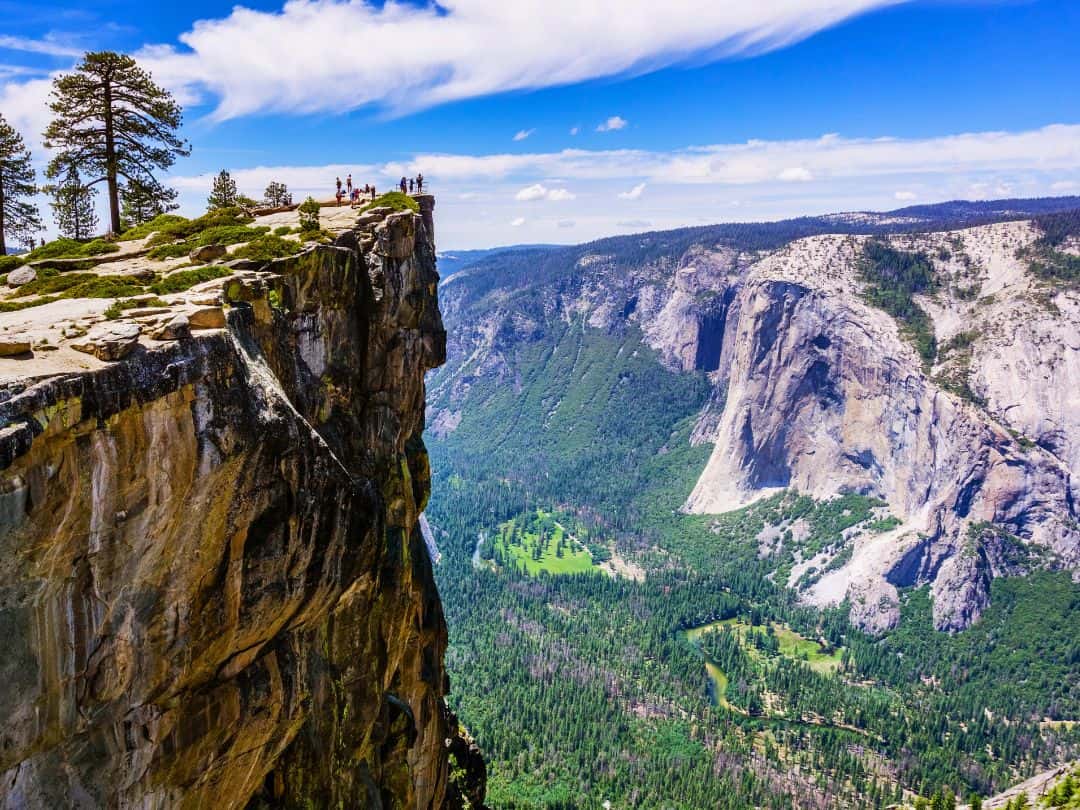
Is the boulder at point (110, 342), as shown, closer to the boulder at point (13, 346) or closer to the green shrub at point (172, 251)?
the boulder at point (13, 346)

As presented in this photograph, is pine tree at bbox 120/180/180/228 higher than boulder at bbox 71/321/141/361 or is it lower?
higher

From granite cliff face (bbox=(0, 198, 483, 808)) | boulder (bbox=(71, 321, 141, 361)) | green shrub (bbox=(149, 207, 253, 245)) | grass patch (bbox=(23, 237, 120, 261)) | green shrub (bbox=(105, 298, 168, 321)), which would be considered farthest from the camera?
green shrub (bbox=(149, 207, 253, 245))

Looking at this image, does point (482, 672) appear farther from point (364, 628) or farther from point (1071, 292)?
point (1071, 292)

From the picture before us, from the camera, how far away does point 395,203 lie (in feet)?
129

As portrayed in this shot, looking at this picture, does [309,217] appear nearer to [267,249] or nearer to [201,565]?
[267,249]

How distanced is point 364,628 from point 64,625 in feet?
54.2

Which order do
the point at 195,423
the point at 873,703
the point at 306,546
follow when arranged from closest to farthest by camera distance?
the point at 195,423, the point at 306,546, the point at 873,703

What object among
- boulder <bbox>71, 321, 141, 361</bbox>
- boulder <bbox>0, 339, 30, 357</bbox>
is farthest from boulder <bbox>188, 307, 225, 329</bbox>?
boulder <bbox>0, 339, 30, 357</bbox>

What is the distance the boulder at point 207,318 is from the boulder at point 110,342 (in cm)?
162

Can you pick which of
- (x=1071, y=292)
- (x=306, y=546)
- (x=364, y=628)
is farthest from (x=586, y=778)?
(x=1071, y=292)

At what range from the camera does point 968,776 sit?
130875 millimetres

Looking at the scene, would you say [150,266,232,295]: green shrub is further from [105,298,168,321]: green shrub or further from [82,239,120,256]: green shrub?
[82,239,120,256]: green shrub

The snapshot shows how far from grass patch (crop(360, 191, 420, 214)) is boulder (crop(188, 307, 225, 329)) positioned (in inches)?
783

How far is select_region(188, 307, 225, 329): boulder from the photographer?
18.1 meters
